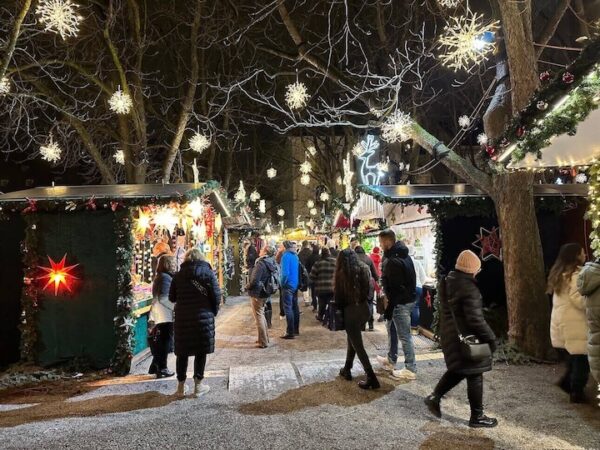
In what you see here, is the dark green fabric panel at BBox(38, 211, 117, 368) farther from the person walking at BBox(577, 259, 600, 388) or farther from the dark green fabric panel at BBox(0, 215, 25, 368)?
the person walking at BBox(577, 259, 600, 388)

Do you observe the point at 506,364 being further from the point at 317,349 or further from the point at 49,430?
the point at 49,430

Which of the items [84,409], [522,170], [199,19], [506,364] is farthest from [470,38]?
[199,19]

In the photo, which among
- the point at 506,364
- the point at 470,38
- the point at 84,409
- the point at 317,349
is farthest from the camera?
the point at 317,349

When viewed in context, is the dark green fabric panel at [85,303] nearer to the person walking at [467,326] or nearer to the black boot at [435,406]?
the black boot at [435,406]

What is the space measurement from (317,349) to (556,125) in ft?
18.6

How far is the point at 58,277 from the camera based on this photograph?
24.1 feet

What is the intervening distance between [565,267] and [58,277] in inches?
283

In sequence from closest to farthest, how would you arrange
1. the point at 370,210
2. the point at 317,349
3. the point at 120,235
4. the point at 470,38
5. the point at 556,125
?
the point at 556,125 < the point at 470,38 < the point at 120,235 < the point at 317,349 < the point at 370,210

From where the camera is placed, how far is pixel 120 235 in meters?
7.33

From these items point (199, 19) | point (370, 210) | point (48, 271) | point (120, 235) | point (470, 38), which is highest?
point (199, 19)

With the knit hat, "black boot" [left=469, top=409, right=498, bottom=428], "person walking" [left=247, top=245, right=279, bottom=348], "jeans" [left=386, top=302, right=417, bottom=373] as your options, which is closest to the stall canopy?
"person walking" [left=247, top=245, right=279, bottom=348]

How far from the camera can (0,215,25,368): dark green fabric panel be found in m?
7.62

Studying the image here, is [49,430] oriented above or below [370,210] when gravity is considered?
below

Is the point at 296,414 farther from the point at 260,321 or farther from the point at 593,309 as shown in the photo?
the point at 260,321
